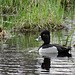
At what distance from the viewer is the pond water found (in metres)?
9.13

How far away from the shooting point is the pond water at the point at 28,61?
913 centimetres

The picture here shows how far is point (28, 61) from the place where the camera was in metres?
10.4

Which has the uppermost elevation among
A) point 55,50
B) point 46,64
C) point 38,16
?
point 38,16

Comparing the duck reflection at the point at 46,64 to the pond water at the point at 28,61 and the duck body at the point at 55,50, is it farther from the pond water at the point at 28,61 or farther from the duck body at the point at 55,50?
the duck body at the point at 55,50

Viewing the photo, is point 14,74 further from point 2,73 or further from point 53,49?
point 53,49

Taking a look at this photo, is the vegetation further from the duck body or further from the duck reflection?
the duck reflection

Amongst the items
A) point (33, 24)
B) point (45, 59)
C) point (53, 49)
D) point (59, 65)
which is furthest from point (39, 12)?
point (59, 65)

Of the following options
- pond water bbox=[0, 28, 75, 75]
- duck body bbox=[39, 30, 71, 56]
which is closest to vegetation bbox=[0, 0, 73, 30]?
pond water bbox=[0, 28, 75, 75]

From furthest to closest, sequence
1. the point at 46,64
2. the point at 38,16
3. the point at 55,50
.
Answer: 1. the point at 38,16
2. the point at 55,50
3. the point at 46,64

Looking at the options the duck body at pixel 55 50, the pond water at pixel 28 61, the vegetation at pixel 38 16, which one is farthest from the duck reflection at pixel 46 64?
the vegetation at pixel 38 16

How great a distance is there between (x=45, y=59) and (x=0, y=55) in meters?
1.60

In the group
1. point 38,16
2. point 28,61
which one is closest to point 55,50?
point 28,61

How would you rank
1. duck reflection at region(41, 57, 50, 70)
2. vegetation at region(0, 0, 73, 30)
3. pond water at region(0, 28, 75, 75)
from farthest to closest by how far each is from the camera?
vegetation at region(0, 0, 73, 30) < duck reflection at region(41, 57, 50, 70) < pond water at region(0, 28, 75, 75)

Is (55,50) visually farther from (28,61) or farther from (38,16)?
(38,16)
